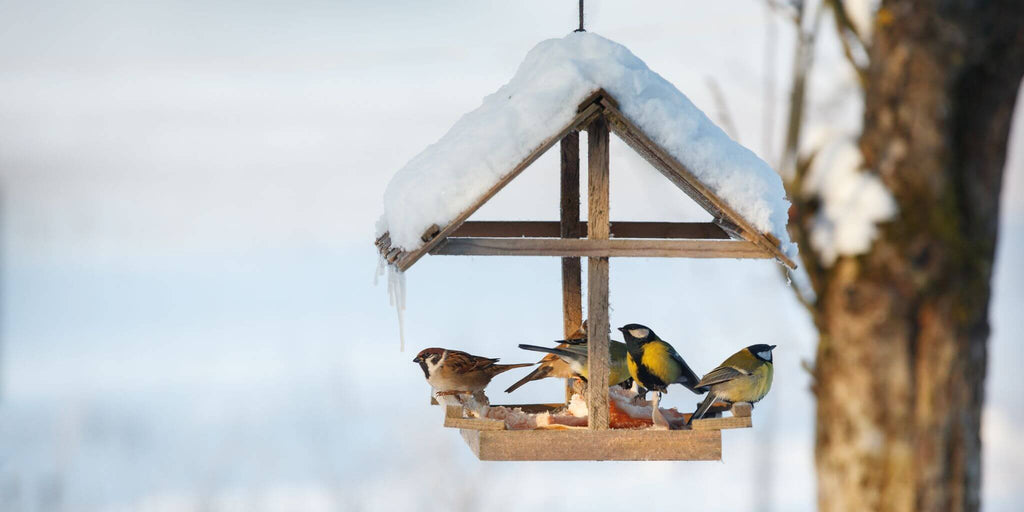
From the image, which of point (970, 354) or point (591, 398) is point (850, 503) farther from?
point (591, 398)

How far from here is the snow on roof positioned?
3061 mm

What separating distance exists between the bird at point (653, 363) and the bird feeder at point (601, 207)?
24 cm

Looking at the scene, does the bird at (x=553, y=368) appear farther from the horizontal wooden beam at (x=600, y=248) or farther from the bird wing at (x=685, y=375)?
the horizontal wooden beam at (x=600, y=248)

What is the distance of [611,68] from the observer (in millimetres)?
3158

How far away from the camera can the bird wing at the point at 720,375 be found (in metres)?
3.42

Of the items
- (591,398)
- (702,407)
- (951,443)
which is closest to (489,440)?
(591,398)

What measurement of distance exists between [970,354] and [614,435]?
3.79 ft

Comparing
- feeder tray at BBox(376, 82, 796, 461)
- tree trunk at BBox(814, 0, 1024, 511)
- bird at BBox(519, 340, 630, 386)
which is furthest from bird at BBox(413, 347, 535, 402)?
tree trunk at BBox(814, 0, 1024, 511)

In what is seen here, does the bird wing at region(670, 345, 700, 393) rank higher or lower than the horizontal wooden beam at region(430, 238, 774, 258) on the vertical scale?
lower

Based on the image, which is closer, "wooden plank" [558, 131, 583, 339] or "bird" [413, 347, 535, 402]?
"bird" [413, 347, 535, 402]

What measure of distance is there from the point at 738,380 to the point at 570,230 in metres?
1.09

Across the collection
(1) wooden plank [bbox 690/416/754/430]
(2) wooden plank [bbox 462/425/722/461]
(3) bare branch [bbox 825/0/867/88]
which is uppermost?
(3) bare branch [bbox 825/0/867/88]

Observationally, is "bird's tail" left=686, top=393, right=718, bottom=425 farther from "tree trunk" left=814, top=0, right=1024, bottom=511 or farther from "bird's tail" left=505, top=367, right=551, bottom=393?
"bird's tail" left=505, top=367, right=551, bottom=393

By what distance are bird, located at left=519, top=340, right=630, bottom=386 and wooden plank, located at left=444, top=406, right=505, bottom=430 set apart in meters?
0.35
